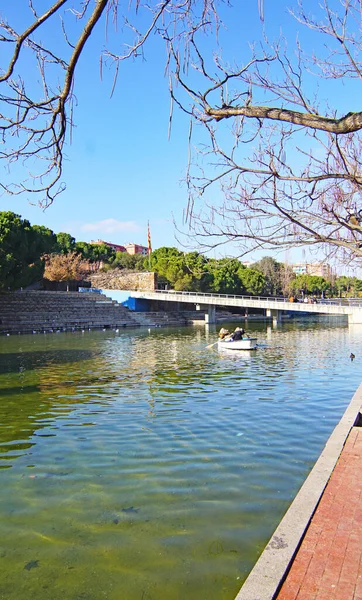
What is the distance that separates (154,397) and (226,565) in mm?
8399

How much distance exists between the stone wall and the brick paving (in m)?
57.2

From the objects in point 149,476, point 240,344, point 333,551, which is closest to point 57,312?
point 240,344

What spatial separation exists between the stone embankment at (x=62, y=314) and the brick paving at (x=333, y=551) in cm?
3607

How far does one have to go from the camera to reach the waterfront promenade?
11.8 feet

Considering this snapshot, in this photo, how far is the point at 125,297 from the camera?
5950 centimetres

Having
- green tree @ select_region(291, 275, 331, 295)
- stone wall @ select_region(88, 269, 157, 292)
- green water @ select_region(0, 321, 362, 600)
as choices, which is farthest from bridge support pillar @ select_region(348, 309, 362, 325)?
green tree @ select_region(291, 275, 331, 295)

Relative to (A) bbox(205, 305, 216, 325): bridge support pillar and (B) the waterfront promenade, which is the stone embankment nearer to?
(A) bbox(205, 305, 216, 325): bridge support pillar

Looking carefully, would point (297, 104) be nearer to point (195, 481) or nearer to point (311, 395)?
point (195, 481)

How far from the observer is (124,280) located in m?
67.8

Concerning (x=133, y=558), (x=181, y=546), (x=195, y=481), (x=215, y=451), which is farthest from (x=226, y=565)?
(x=215, y=451)

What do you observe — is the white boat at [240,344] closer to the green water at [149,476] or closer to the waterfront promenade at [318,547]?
the green water at [149,476]

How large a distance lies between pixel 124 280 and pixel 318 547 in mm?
64362

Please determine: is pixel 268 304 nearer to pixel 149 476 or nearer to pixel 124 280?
pixel 124 280

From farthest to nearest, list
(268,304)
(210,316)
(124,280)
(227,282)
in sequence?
(227,282) < (124,280) < (210,316) < (268,304)
